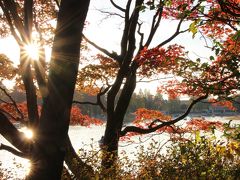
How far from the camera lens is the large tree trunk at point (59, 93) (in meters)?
3.43

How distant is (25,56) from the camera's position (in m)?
6.25

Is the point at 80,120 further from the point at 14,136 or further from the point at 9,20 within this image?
the point at 14,136

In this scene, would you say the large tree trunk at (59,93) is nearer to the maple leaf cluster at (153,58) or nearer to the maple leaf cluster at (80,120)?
the maple leaf cluster at (153,58)

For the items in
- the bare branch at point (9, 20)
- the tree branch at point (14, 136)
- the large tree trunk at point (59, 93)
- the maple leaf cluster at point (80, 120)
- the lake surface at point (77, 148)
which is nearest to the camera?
the large tree trunk at point (59, 93)

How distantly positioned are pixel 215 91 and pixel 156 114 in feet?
26.3

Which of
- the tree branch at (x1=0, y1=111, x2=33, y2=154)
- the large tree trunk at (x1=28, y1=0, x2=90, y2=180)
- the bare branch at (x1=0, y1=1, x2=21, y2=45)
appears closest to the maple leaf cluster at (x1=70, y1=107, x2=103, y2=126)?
the bare branch at (x1=0, y1=1, x2=21, y2=45)

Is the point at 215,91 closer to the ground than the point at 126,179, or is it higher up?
higher up

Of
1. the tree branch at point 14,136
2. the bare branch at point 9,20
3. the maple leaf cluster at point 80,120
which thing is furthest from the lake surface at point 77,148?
the bare branch at point 9,20

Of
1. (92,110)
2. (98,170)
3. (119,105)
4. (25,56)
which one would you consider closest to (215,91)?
(98,170)

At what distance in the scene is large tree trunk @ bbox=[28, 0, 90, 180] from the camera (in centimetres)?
343

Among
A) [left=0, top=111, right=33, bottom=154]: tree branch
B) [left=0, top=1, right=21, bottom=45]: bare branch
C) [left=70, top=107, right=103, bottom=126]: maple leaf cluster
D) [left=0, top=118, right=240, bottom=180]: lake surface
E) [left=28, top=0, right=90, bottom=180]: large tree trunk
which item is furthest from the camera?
[left=70, top=107, right=103, bottom=126]: maple leaf cluster

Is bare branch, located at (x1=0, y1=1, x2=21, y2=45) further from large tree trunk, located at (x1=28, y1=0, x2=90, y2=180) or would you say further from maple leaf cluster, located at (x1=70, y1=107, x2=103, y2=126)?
maple leaf cluster, located at (x1=70, y1=107, x2=103, y2=126)

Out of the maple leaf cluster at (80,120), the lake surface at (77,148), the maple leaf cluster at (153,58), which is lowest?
the lake surface at (77,148)

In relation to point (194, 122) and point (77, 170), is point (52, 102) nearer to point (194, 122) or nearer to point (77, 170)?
point (77, 170)
